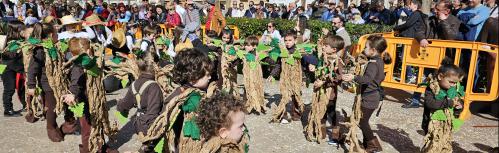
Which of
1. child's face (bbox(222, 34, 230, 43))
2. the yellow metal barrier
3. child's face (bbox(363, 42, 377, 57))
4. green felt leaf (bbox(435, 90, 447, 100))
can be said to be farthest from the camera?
child's face (bbox(222, 34, 230, 43))

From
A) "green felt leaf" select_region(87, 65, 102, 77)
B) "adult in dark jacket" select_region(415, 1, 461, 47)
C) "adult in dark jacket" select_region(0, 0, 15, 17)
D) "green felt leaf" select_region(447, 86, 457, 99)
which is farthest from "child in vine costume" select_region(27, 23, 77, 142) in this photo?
"adult in dark jacket" select_region(0, 0, 15, 17)

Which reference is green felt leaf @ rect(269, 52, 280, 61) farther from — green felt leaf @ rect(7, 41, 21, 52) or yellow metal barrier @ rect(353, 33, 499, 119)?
green felt leaf @ rect(7, 41, 21, 52)

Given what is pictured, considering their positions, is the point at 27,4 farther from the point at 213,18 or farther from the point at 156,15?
the point at 213,18

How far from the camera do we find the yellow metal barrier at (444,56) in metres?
7.63

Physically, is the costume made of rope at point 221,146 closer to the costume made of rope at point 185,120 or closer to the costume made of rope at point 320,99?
the costume made of rope at point 185,120

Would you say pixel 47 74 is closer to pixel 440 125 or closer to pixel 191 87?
pixel 191 87

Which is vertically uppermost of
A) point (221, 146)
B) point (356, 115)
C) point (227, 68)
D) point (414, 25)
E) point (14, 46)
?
point (414, 25)

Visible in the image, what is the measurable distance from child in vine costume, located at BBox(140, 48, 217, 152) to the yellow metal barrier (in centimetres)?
560

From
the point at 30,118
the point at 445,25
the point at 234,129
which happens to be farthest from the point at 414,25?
the point at 30,118

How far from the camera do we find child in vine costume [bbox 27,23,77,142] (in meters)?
5.88

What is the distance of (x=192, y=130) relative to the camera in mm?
3277

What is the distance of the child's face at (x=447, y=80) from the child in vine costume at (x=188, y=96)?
270 centimetres

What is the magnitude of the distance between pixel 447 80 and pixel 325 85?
153cm

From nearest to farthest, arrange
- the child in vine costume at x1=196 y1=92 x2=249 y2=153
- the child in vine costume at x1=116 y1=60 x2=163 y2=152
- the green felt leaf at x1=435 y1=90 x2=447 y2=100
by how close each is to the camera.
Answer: the child in vine costume at x1=196 y1=92 x2=249 y2=153 → the child in vine costume at x1=116 y1=60 x2=163 y2=152 → the green felt leaf at x1=435 y1=90 x2=447 y2=100
